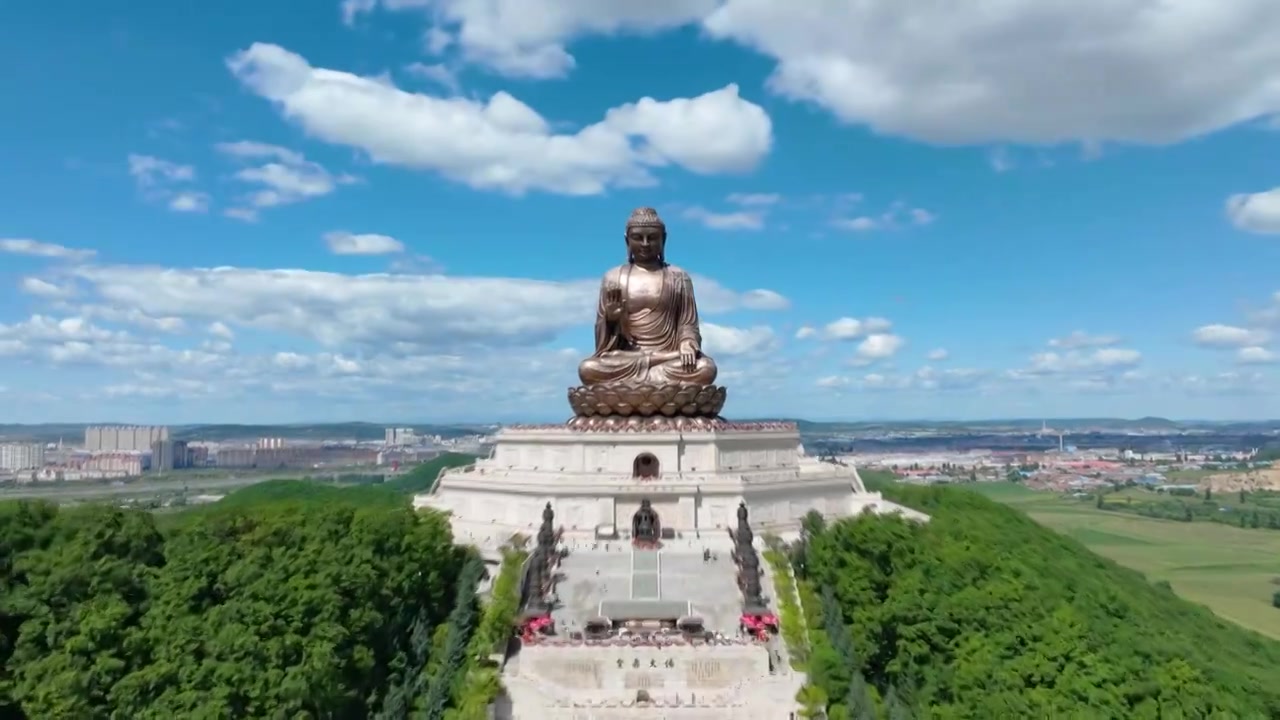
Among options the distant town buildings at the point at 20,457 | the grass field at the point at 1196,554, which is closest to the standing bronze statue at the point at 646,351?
the grass field at the point at 1196,554

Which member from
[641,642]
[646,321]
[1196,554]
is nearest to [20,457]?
[646,321]

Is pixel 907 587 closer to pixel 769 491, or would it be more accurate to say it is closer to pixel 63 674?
pixel 769 491

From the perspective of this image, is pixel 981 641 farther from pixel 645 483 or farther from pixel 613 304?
pixel 613 304

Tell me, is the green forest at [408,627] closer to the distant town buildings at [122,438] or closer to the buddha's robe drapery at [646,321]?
the buddha's robe drapery at [646,321]

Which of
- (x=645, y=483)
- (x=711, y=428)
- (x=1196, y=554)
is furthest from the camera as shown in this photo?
(x=1196, y=554)

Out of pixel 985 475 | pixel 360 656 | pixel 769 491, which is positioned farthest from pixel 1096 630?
pixel 985 475

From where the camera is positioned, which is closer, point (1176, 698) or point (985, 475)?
point (1176, 698)
